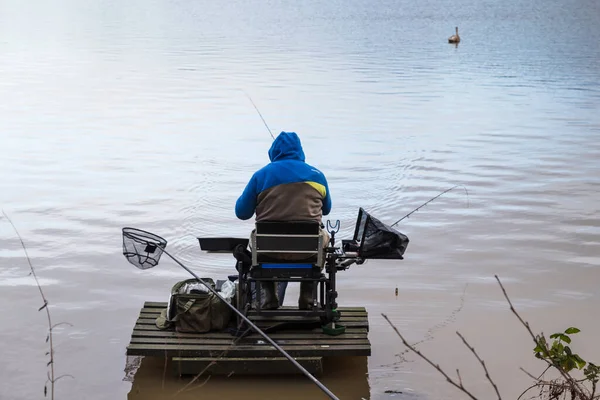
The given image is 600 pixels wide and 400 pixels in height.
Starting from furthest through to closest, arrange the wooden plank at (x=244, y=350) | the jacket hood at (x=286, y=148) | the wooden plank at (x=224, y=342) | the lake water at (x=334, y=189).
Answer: the lake water at (x=334, y=189) < the jacket hood at (x=286, y=148) < the wooden plank at (x=224, y=342) < the wooden plank at (x=244, y=350)

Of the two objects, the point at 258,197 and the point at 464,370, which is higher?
the point at 258,197

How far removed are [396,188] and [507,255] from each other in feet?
8.90

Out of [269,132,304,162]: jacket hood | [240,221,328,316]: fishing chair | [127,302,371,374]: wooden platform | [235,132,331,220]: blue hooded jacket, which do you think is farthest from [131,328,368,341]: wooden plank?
[269,132,304,162]: jacket hood

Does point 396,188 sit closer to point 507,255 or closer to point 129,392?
point 507,255

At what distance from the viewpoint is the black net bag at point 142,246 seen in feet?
17.8

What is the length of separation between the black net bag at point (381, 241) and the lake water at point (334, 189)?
0.74 metres

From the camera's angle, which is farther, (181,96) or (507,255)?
(181,96)

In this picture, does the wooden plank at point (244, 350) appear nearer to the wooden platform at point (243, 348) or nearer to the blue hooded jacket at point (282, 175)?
the wooden platform at point (243, 348)

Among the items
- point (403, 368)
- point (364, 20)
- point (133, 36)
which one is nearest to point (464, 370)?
point (403, 368)

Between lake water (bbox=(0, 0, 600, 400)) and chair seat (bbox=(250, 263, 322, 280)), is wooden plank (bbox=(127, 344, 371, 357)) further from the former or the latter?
chair seat (bbox=(250, 263, 322, 280))

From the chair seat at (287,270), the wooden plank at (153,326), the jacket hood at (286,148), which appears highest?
the jacket hood at (286,148)

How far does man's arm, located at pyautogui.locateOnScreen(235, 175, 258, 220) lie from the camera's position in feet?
19.4

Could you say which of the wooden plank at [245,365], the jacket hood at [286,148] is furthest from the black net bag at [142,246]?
the jacket hood at [286,148]

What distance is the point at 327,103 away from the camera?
18.5 metres
